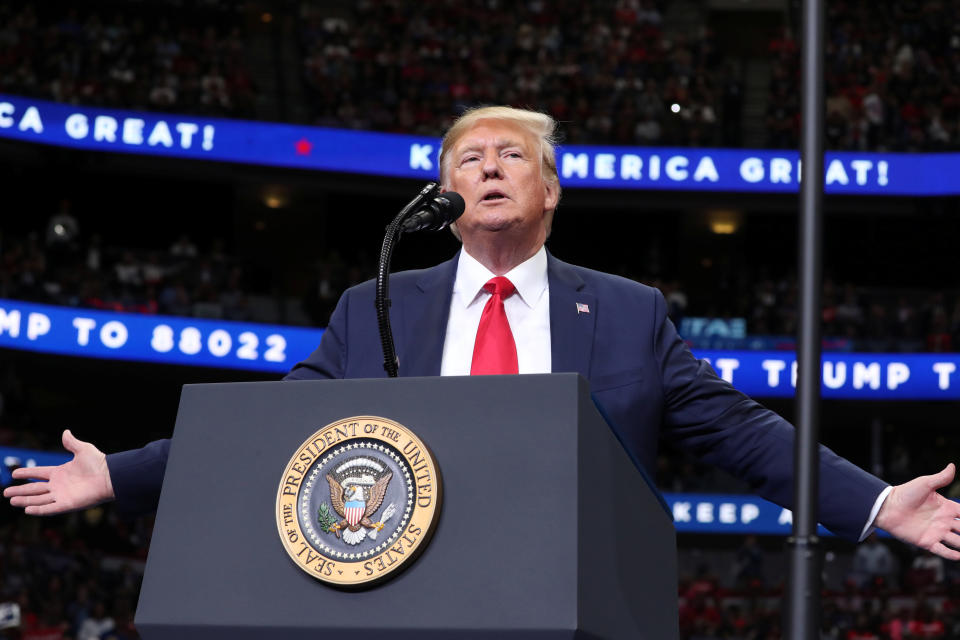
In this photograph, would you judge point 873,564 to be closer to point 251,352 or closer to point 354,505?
point 251,352

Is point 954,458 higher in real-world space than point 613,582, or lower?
higher

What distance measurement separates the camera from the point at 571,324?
2346mm

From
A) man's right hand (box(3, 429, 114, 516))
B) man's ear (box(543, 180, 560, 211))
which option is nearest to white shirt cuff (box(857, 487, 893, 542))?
man's ear (box(543, 180, 560, 211))

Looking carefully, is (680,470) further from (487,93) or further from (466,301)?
(466,301)

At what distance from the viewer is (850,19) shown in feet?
65.7

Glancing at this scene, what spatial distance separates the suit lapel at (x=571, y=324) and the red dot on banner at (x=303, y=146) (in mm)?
14242

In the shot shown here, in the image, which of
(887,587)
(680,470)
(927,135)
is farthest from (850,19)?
(887,587)

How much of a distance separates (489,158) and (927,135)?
50.7ft

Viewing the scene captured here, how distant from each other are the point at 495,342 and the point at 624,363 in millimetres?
248

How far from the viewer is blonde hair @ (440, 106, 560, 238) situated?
8.36ft

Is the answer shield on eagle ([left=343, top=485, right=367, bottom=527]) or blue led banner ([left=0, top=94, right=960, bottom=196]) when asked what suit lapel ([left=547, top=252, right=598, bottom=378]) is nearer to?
shield on eagle ([left=343, top=485, right=367, bottom=527])

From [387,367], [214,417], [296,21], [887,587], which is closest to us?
[214,417]

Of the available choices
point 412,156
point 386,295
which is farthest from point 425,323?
point 412,156

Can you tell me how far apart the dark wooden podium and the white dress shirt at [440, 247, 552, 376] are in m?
0.57
